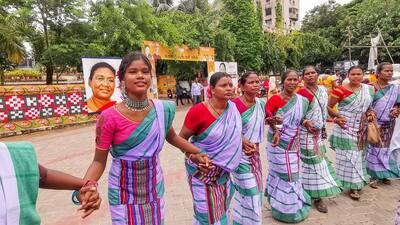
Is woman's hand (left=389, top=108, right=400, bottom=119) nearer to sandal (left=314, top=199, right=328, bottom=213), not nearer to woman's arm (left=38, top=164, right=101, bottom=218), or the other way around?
sandal (left=314, top=199, right=328, bottom=213)

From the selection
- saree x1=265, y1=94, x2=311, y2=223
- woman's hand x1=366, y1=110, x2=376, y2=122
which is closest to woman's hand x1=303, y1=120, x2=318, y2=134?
saree x1=265, y1=94, x2=311, y2=223

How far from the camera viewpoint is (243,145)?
2822 millimetres

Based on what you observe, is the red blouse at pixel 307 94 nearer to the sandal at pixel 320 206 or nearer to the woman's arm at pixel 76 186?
the sandal at pixel 320 206

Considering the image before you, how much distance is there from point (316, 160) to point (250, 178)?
1.30 metres

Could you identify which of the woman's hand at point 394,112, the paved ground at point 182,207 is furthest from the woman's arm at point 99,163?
the woman's hand at point 394,112

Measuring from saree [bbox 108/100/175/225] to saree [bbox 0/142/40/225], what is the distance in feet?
2.64

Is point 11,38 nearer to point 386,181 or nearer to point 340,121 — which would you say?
point 340,121

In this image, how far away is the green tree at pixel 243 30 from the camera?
21641 mm

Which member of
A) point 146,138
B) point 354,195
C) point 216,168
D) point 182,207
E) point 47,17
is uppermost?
point 47,17

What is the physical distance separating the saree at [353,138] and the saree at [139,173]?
2979 millimetres

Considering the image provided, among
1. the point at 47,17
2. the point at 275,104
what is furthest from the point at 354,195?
the point at 47,17

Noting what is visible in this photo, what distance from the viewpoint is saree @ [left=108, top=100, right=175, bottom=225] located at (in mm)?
2049

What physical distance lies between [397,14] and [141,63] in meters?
32.9

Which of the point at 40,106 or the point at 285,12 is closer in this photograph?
the point at 40,106
